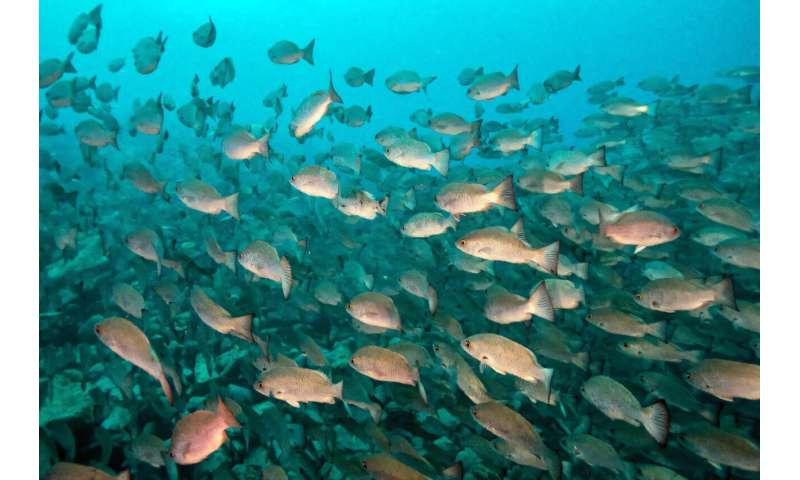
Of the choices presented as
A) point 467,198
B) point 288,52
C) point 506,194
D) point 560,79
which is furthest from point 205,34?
point 560,79

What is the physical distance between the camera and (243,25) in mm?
65000

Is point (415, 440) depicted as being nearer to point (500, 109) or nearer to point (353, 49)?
point (500, 109)

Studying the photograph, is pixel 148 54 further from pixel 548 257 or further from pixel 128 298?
pixel 548 257

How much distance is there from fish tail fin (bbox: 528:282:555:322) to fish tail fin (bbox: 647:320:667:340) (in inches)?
37.1

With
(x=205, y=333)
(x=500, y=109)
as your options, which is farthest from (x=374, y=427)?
(x=500, y=109)

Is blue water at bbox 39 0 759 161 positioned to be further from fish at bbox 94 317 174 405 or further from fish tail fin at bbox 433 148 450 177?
fish at bbox 94 317 174 405

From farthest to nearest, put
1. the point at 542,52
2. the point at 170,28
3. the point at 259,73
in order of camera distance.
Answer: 1. the point at 259,73
2. the point at 542,52
3. the point at 170,28

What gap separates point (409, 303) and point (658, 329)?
216 centimetres

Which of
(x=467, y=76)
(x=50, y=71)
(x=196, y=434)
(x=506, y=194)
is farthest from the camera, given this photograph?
(x=467, y=76)

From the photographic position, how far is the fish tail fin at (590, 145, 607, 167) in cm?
552

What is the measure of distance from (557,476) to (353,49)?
69.9 m

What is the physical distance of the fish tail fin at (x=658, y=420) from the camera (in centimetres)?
301

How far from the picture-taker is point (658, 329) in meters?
3.93

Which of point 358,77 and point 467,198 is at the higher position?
point 358,77
